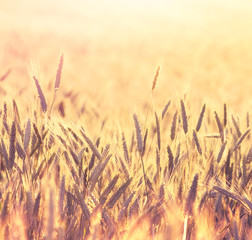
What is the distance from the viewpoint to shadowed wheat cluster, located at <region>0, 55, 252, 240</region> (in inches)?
25.0

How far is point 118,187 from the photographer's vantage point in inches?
29.0

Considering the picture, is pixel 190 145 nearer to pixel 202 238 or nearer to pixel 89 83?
pixel 202 238

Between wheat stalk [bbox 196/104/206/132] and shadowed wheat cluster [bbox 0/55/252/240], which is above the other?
wheat stalk [bbox 196/104/206/132]

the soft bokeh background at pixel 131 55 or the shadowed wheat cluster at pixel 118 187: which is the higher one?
the soft bokeh background at pixel 131 55

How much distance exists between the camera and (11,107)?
0.81m

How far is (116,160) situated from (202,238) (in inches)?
11.2

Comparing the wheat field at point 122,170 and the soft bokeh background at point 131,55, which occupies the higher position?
the soft bokeh background at point 131,55

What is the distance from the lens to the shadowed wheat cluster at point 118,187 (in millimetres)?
635

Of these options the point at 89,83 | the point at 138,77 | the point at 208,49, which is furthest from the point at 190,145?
the point at 208,49

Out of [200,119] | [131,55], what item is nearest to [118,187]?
[200,119]

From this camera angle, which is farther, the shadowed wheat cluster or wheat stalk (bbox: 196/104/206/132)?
wheat stalk (bbox: 196/104/206/132)

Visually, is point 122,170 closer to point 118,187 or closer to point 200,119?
point 118,187

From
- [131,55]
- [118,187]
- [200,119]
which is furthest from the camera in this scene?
[131,55]

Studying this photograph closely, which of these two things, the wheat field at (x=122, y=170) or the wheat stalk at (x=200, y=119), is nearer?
the wheat field at (x=122, y=170)
